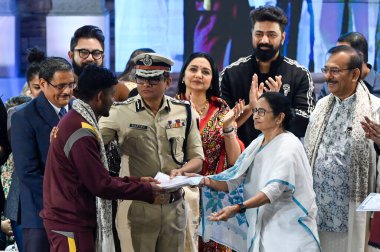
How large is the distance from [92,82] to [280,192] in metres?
1.28

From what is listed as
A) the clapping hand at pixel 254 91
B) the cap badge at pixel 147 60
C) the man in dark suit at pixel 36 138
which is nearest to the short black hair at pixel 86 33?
the man in dark suit at pixel 36 138

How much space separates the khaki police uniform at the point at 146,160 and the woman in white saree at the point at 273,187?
286 mm

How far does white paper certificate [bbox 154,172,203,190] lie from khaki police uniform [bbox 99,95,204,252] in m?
0.17

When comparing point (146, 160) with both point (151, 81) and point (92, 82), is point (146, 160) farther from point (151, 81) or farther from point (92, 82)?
point (92, 82)

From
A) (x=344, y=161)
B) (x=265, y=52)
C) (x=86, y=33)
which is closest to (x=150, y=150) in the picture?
(x=86, y=33)

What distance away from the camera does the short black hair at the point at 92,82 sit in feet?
16.8

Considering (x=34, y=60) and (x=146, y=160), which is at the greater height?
(x=34, y=60)

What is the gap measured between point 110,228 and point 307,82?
225 centimetres

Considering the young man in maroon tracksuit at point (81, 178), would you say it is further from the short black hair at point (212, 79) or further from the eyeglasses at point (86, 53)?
the short black hair at point (212, 79)

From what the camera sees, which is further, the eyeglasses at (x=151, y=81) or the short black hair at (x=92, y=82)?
the eyeglasses at (x=151, y=81)

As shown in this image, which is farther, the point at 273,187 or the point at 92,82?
the point at 273,187

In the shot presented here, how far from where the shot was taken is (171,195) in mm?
5551

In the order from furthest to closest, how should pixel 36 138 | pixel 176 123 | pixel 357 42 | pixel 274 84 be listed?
pixel 357 42
pixel 274 84
pixel 176 123
pixel 36 138

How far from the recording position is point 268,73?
6828 millimetres
